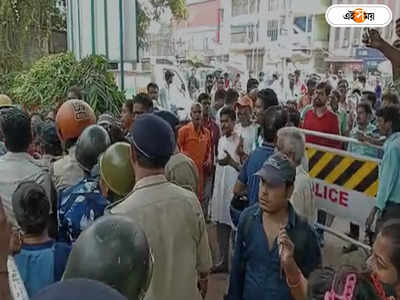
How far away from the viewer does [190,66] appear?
463 inches

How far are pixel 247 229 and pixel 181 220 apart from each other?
1.43ft

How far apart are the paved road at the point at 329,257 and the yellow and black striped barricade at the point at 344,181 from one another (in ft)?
0.97

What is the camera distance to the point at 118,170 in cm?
277

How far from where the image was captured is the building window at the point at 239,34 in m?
9.78

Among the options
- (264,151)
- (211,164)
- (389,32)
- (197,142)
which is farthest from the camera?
(389,32)

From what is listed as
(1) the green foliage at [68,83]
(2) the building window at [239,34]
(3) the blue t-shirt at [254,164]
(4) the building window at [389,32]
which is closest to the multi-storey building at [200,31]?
(2) the building window at [239,34]

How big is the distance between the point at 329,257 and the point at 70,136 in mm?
2909

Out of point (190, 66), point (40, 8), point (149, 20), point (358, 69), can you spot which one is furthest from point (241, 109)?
point (40, 8)

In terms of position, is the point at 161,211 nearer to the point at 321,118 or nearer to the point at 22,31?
the point at 321,118

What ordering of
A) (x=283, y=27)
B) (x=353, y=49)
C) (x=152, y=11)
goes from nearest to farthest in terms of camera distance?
(x=353, y=49) → (x=283, y=27) → (x=152, y=11)

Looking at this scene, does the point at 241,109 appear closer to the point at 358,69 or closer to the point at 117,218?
the point at 358,69

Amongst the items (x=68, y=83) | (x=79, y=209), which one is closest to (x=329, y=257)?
(x=79, y=209)

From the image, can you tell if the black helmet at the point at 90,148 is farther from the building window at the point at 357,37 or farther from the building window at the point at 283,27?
the building window at the point at 283,27

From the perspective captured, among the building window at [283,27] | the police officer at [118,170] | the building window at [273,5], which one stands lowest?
the police officer at [118,170]
